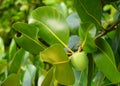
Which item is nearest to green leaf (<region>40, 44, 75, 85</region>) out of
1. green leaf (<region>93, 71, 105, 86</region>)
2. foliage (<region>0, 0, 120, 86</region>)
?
foliage (<region>0, 0, 120, 86</region>)

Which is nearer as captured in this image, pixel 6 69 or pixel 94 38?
pixel 94 38

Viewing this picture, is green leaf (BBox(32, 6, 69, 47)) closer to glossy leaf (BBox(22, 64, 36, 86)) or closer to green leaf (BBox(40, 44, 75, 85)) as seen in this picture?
green leaf (BBox(40, 44, 75, 85))

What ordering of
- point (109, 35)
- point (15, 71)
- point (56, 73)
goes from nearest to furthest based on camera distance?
point (56, 73), point (109, 35), point (15, 71)

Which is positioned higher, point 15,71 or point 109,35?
point 109,35

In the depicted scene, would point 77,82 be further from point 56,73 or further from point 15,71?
point 15,71

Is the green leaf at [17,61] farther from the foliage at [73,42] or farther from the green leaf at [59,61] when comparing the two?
the green leaf at [59,61]

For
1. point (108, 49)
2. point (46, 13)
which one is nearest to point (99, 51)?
point (108, 49)
